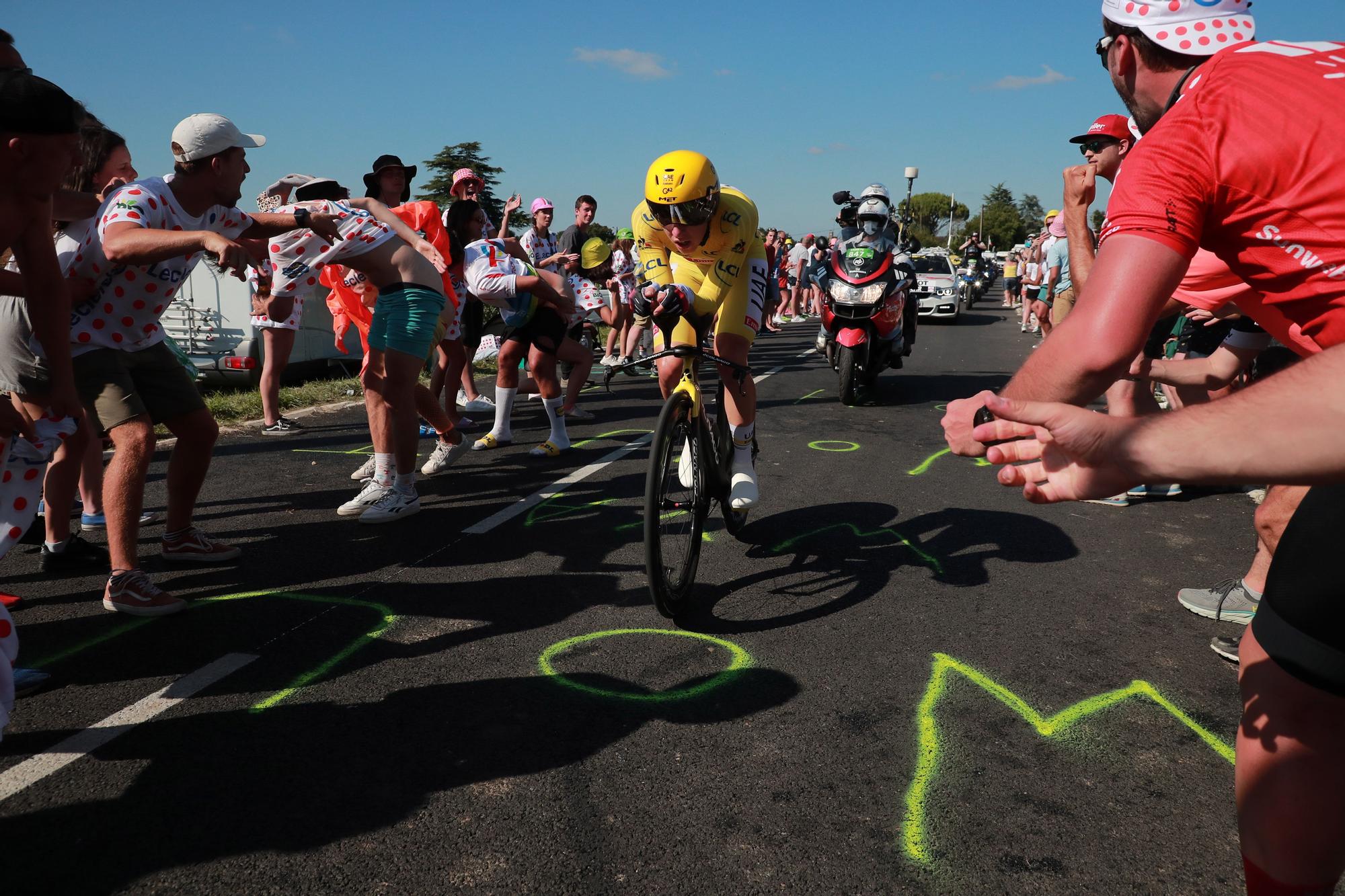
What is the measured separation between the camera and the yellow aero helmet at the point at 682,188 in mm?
4309

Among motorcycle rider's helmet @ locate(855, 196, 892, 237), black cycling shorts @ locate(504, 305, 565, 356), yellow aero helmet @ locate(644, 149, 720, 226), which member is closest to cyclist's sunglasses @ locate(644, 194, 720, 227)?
yellow aero helmet @ locate(644, 149, 720, 226)

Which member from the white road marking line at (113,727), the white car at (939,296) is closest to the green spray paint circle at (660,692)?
the white road marking line at (113,727)

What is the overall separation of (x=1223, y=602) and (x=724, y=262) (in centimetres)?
271

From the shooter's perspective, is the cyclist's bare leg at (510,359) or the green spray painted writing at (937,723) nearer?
the green spray painted writing at (937,723)

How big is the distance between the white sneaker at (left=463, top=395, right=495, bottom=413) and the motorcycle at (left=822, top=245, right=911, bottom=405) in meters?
3.66

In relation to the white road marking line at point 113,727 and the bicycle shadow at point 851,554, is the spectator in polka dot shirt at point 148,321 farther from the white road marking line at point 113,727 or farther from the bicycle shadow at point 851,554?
the bicycle shadow at point 851,554

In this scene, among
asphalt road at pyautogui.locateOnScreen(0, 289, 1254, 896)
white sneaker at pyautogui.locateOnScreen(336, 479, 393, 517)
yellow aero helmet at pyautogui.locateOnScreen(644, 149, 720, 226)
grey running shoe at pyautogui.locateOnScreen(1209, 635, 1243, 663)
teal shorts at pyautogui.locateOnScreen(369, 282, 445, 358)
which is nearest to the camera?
asphalt road at pyautogui.locateOnScreen(0, 289, 1254, 896)

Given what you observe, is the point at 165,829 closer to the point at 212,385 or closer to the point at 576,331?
the point at 576,331

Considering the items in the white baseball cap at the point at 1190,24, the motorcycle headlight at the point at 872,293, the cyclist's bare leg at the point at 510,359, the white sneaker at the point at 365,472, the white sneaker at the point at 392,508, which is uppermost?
the white baseball cap at the point at 1190,24

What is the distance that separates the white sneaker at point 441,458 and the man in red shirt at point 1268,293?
17.7 feet

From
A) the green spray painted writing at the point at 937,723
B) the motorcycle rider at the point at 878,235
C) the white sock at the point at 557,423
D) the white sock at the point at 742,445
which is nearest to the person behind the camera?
the green spray painted writing at the point at 937,723

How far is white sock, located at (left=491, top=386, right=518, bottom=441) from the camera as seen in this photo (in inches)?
302

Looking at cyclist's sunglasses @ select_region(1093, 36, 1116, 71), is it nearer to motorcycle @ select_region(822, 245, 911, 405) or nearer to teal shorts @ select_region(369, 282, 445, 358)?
teal shorts @ select_region(369, 282, 445, 358)

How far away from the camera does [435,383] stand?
24.9 feet
